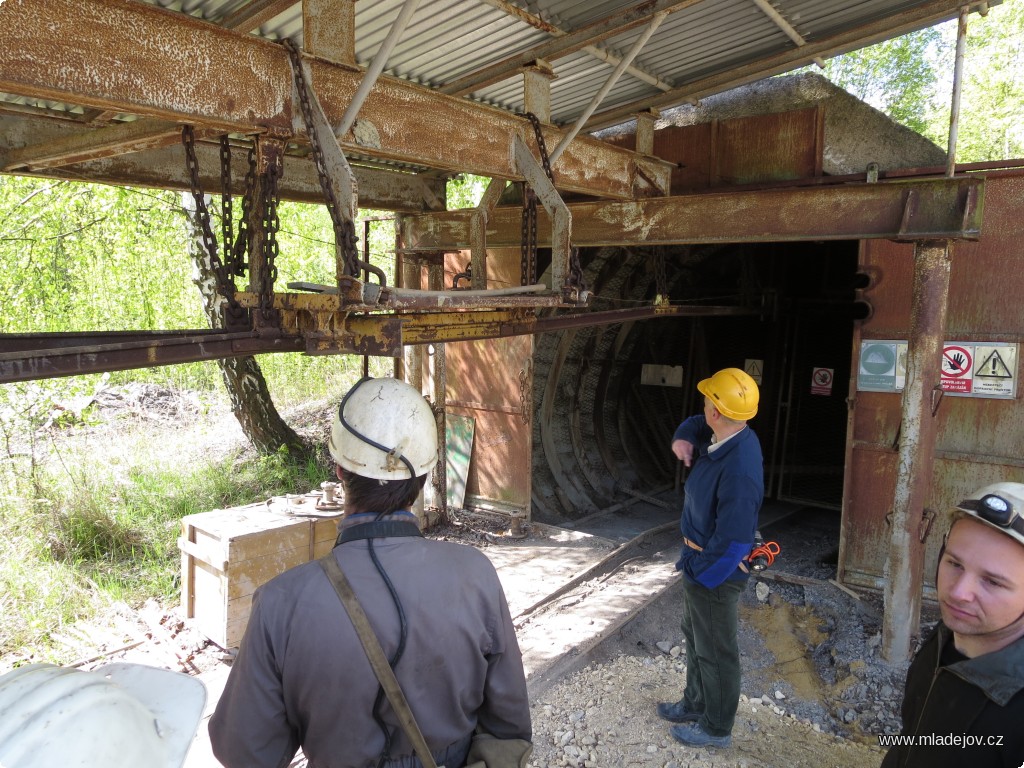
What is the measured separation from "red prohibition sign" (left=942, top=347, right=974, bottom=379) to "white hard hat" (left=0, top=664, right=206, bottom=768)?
221 inches

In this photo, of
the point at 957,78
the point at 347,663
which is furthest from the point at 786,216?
the point at 347,663

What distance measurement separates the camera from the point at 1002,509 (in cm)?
190

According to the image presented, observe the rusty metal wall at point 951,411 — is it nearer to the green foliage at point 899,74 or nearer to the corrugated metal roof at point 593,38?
the corrugated metal roof at point 593,38

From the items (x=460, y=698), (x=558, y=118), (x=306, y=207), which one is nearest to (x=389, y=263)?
(x=306, y=207)

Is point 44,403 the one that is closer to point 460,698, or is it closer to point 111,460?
point 111,460

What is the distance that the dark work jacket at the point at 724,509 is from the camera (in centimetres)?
361

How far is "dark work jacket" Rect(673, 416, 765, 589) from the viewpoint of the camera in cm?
361

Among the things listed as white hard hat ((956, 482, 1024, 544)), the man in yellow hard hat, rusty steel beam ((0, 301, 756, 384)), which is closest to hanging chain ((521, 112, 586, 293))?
rusty steel beam ((0, 301, 756, 384))

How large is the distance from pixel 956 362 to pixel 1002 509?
4068 mm

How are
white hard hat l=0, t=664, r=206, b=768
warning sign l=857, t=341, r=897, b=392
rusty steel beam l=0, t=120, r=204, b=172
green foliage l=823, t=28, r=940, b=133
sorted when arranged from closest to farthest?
1. white hard hat l=0, t=664, r=206, b=768
2. rusty steel beam l=0, t=120, r=204, b=172
3. warning sign l=857, t=341, r=897, b=392
4. green foliage l=823, t=28, r=940, b=133

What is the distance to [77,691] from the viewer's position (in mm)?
1216

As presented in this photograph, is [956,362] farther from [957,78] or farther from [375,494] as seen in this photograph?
[375,494]

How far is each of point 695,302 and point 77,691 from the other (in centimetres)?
900

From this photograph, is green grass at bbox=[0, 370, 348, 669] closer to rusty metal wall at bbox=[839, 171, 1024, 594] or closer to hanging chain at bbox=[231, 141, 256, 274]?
hanging chain at bbox=[231, 141, 256, 274]
